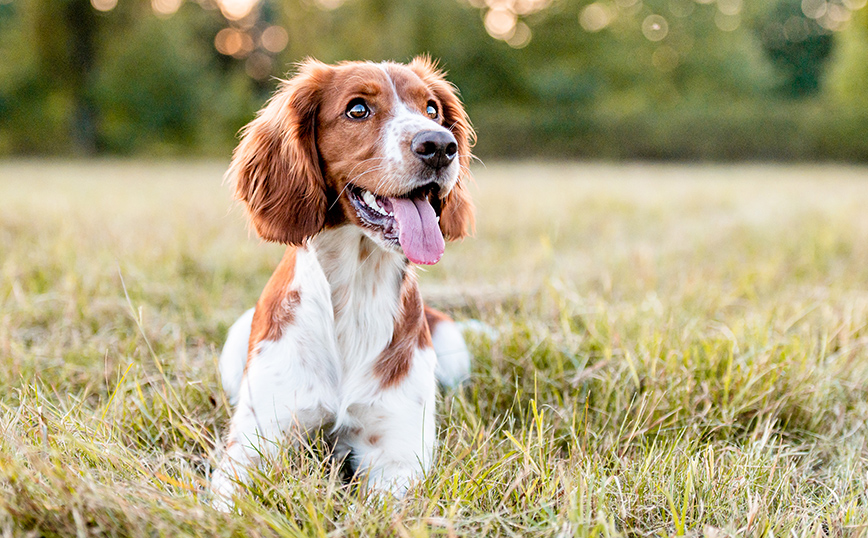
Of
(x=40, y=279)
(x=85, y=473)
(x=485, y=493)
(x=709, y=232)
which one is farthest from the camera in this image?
(x=709, y=232)

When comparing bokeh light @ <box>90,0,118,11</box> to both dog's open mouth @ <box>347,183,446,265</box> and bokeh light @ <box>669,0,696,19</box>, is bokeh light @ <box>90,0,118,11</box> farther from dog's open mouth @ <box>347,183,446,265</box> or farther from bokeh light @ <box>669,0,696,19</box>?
dog's open mouth @ <box>347,183,446,265</box>

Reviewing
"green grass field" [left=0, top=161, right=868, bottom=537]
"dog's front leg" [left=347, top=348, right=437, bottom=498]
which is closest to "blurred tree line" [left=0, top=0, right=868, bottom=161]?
"green grass field" [left=0, top=161, right=868, bottom=537]

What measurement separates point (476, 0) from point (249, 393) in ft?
104

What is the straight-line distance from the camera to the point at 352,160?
7.30 feet

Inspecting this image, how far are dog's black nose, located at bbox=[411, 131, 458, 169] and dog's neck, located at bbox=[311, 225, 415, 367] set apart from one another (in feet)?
1.13

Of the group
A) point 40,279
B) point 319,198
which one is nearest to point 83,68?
point 40,279

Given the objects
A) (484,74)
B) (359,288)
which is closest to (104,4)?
(484,74)

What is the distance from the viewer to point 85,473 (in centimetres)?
162

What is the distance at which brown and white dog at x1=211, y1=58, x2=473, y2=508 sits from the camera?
6.91 ft

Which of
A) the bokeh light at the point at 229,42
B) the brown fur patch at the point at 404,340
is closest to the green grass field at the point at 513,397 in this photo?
the brown fur patch at the point at 404,340

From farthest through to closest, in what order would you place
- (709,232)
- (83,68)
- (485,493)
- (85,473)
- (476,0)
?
1. (476,0)
2. (83,68)
3. (709,232)
4. (485,493)
5. (85,473)

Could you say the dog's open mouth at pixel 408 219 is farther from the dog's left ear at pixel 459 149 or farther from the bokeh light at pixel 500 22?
the bokeh light at pixel 500 22

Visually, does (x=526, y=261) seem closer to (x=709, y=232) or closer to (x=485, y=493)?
(x=709, y=232)

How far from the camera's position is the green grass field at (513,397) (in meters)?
1.59
